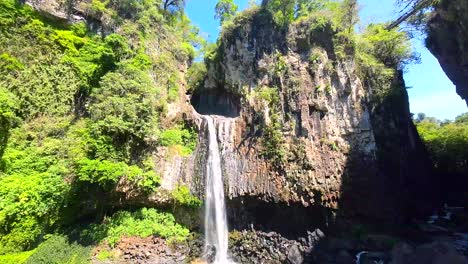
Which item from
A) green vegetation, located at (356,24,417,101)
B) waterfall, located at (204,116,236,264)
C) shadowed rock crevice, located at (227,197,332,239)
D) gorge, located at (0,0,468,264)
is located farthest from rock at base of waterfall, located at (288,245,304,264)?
green vegetation, located at (356,24,417,101)

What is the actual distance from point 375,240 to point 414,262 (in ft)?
10.6

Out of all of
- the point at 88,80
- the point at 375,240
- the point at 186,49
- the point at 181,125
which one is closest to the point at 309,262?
the point at 375,240

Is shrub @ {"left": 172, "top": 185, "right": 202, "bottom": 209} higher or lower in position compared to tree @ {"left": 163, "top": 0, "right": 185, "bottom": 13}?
lower

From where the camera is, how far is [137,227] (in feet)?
43.3

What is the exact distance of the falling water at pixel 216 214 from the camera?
559 inches

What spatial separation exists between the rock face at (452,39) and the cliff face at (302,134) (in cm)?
371

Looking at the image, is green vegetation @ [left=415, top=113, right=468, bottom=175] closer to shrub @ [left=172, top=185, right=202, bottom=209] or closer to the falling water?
the falling water

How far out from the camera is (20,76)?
14086mm

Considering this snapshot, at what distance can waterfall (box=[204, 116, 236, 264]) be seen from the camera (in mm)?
14203

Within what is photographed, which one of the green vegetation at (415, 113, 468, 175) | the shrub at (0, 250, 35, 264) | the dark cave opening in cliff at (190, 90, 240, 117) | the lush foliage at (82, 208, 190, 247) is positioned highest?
the dark cave opening in cliff at (190, 90, 240, 117)

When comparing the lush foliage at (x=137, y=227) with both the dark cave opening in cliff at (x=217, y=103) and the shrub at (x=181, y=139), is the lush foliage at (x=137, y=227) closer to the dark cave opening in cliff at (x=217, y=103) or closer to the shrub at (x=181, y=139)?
the shrub at (x=181, y=139)

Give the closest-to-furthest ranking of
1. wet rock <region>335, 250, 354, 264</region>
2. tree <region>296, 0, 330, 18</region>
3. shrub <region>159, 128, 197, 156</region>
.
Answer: wet rock <region>335, 250, 354, 264</region> → shrub <region>159, 128, 197, 156</region> → tree <region>296, 0, 330, 18</region>

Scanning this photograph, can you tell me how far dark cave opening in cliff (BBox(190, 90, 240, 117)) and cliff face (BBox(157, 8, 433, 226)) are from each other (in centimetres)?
17

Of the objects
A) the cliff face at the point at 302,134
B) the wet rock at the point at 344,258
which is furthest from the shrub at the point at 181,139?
the wet rock at the point at 344,258
